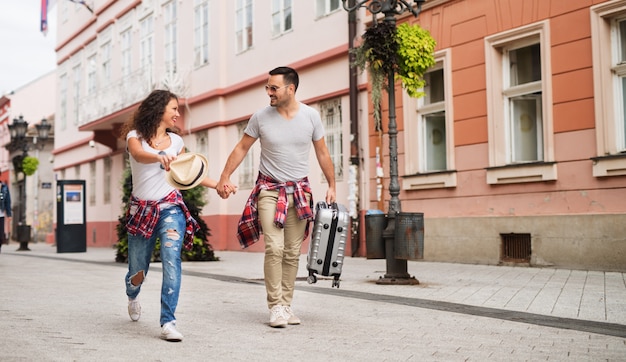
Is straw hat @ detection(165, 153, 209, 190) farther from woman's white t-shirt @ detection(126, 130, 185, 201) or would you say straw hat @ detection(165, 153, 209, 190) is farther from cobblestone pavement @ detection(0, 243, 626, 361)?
cobblestone pavement @ detection(0, 243, 626, 361)

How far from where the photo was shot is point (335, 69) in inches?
723

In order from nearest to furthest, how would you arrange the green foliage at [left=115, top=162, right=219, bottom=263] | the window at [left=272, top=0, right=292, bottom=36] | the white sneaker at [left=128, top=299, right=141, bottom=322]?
1. the white sneaker at [left=128, top=299, right=141, bottom=322]
2. the green foliage at [left=115, top=162, right=219, bottom=263]
3. the window at [left=272, top=0, right=292, bottom=36]

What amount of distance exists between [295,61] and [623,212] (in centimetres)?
1017

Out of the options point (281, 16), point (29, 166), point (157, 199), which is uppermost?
point (281, 16)

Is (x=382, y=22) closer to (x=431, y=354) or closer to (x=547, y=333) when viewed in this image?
(x=547, y=333)

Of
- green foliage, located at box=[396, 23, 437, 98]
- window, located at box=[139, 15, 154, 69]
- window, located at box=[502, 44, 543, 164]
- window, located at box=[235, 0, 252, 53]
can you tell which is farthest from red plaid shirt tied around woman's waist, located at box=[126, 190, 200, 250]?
window, located at box=[139, 15, 154, 69]

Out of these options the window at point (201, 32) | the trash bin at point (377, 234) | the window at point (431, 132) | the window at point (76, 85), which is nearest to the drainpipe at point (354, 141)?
the window at point (431, 132)

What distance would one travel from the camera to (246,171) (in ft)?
73.8

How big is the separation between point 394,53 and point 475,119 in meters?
3.94

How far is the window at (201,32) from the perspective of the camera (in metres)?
24.5

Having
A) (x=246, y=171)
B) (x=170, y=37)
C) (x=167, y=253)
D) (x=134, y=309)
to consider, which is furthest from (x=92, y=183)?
(x=167, y=253)

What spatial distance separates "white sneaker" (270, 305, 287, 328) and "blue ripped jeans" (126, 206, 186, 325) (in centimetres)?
85

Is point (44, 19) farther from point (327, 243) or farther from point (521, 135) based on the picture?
point (327, 243)

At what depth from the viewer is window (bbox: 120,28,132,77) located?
100 ft
